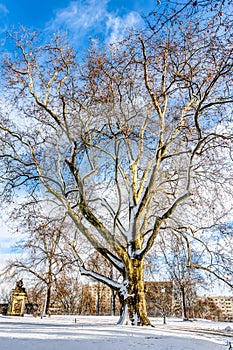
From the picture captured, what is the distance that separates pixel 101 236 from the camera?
29.8 ft

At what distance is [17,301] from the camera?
65.2 feet

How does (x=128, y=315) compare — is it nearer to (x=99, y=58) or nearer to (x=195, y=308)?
(x=99, y=58)

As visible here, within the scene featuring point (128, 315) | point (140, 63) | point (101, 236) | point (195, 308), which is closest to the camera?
point (128, 315)

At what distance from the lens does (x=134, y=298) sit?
26.6 feet

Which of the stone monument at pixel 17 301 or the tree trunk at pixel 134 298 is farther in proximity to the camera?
the stone monument at pixel 17 301

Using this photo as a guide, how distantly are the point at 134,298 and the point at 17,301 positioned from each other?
14657mm

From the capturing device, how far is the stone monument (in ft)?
63.9

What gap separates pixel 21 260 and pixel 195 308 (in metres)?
22.0

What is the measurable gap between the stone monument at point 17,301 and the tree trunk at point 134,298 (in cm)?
1396

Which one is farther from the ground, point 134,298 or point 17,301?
point 134,298

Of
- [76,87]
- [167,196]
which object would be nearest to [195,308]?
[167,196]

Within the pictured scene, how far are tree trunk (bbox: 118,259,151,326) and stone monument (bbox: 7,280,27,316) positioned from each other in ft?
45.8

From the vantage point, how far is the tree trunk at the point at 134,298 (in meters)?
7.86

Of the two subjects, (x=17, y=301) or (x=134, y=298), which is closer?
(x=134, y=298)
